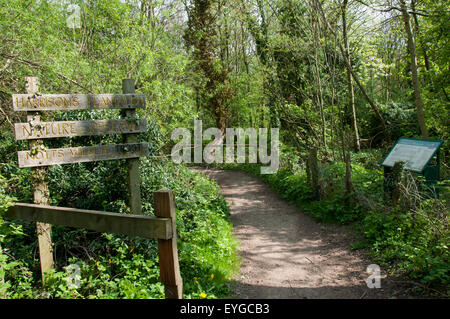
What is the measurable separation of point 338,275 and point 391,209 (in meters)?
1.85

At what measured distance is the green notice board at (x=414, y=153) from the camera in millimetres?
5933

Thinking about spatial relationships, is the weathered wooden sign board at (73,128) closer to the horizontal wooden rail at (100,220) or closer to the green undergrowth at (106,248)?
the green undergrowth at (106,248)

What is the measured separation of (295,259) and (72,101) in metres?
4.30

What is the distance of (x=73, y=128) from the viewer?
4.47 metres

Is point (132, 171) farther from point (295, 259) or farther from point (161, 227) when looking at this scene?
point (295, 259)

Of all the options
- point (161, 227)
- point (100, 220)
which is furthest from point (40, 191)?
point (161, 227)

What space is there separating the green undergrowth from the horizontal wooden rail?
0.74ft

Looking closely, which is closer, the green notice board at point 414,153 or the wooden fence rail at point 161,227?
the wooden fence rail at point 161,227

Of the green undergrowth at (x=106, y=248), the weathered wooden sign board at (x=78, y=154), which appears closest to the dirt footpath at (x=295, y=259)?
the green undergrowth at (x=106, y=248)

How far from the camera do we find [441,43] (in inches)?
362

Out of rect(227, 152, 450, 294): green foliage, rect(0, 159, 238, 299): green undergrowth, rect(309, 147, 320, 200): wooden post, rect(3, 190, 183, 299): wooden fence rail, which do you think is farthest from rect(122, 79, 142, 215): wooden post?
rect(309, 147, 320, 200): wooden post

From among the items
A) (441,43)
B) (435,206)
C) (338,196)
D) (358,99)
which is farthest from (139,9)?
(358,99)
